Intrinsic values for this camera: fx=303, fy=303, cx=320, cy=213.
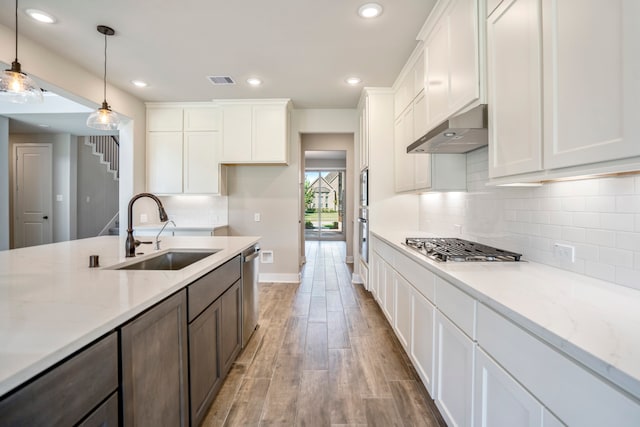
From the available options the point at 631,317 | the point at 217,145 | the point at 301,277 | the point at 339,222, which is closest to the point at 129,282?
the point at 631,317

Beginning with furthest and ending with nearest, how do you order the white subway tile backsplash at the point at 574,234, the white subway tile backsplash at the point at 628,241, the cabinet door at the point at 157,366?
the white subway tile backsplash at the point at 574,234, the white subway tile backsplash at the point at 628,241, the cabinet door at the point at 157,366

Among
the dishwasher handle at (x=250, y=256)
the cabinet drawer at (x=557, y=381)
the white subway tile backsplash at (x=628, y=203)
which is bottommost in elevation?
the cabinet drawer at (x=557, y=381)

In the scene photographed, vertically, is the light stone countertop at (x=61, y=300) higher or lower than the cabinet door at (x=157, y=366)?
higher

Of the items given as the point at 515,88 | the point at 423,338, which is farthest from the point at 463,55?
the point at 423,338

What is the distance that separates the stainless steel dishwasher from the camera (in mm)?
2412

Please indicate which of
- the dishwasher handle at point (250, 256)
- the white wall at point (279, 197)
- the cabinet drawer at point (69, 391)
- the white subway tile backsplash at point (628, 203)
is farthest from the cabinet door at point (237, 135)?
the white subway tile backsplash at point (628, 203)

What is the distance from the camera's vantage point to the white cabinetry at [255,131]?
14.3 feet

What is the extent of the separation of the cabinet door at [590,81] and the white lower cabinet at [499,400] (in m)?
0.79

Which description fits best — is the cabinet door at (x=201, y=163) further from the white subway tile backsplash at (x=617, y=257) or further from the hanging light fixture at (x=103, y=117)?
the white subway tile backsplash at (x=617, y=257)

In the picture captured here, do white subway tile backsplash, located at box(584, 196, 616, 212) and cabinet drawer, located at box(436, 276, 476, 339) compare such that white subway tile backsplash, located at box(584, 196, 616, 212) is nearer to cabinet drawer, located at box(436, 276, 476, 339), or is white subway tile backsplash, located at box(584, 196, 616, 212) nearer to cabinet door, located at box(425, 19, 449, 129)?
cabinet drawer, located at box(436, 276, 476, 339)

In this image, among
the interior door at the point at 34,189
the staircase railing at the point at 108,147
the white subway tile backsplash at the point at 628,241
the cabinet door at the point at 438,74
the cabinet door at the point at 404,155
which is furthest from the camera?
the staircase railing at the point at 108,147

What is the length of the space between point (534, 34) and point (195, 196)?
4.52m

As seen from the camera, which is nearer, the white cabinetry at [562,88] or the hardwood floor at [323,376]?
the white cabinetry at [562,88]

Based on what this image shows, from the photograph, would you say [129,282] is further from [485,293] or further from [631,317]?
[631,317]
